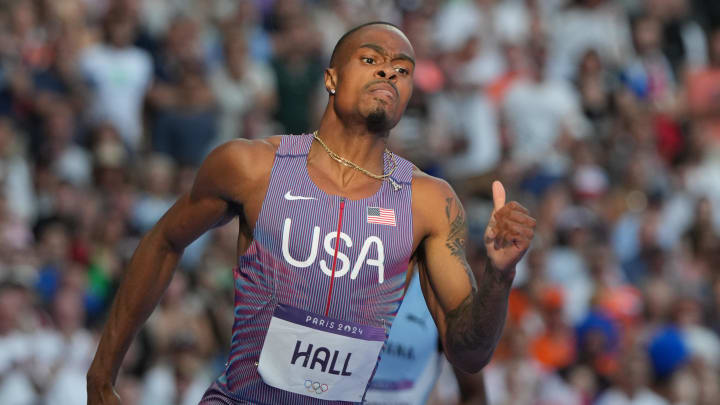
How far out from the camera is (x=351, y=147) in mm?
5184

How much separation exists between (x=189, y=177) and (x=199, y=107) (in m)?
0.88

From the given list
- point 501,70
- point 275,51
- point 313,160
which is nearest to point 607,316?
point 501,70

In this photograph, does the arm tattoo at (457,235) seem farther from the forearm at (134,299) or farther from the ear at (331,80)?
the forearm at (134,299)

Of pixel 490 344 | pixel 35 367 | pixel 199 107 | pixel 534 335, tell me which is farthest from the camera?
pixel 199 107

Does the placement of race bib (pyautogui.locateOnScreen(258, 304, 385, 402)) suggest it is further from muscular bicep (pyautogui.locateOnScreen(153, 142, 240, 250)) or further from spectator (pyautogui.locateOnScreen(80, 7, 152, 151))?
spectator (pyautogui.locateOnScreen(80, 7, 152, 151))

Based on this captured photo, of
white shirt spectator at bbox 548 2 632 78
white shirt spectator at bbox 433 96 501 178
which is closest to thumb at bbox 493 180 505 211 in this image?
white shirt spectator at bbox 433 96 501 178

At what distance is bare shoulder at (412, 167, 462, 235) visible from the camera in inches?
201

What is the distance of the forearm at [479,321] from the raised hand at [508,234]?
55 millimetres

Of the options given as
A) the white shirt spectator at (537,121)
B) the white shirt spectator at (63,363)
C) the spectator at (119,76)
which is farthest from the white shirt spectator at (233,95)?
the white shirt spectator at (63,363)

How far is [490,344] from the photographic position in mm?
4703

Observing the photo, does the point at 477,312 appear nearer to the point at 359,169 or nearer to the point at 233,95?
the point at 359,169

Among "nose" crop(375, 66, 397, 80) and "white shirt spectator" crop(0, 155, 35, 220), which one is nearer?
"nose" crop(375, 66, 397, 80)

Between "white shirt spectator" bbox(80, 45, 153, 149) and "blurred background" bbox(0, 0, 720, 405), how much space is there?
0.06ft

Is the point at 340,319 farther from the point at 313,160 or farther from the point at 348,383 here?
the point at 313,160
